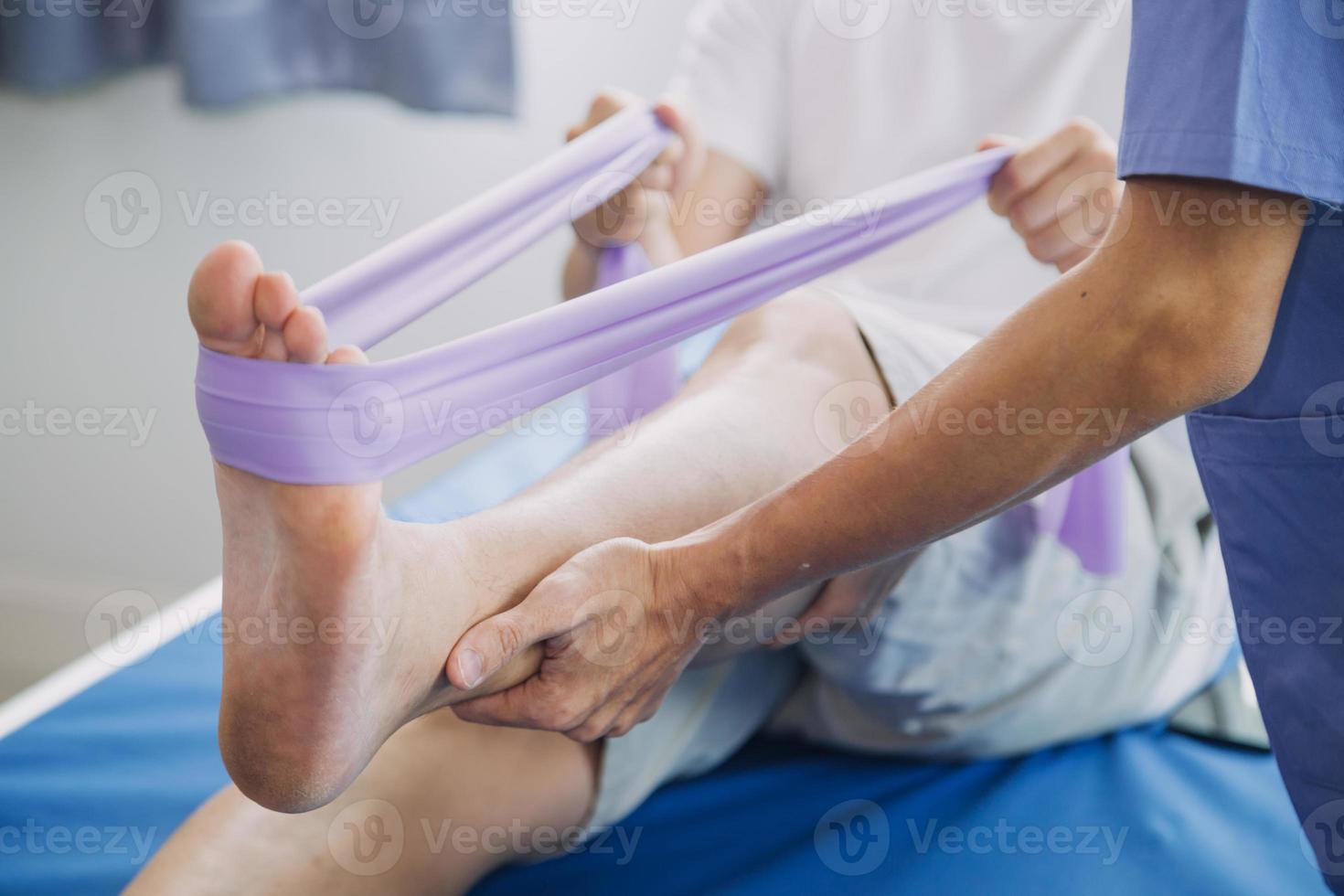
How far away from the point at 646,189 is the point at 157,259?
4.12 ft

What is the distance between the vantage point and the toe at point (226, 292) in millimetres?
506

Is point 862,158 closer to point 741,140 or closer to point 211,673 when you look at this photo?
point 741,140

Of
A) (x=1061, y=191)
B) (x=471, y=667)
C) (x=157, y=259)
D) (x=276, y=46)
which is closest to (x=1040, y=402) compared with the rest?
(x=471, y=667)

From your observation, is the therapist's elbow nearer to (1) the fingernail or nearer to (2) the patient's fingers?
(1) the fingernail

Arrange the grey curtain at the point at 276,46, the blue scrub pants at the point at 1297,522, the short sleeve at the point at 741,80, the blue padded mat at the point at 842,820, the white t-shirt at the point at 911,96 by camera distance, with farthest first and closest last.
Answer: the grey curtain at the point at 276,46 < the short sleeve at the point at 741,80 < the white t-shirt at the point at 911,96 < the blue padded mat at the point at 842,820 < the blue scrub pants at the point at 1297,522

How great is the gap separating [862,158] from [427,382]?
30.4 inches

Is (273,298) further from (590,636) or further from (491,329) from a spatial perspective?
(590,636)

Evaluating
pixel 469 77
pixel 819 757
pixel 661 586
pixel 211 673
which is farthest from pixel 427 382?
pixel 469 77

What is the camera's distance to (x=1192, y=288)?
487mm

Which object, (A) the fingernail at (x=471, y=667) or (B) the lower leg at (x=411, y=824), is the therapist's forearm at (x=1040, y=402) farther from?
(B) the lower leg at (x=411, y=824)

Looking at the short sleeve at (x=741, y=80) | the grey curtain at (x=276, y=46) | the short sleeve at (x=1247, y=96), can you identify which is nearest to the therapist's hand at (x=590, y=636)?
the short sleeve at (x=1247, y=96)

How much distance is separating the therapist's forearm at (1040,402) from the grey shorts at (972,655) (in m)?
0.20

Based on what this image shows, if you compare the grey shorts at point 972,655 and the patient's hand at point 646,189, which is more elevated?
the patient's hand at point 646,189

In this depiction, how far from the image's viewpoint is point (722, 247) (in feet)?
2.27
